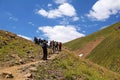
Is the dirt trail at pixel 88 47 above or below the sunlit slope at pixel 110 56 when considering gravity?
above

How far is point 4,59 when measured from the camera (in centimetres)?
2862

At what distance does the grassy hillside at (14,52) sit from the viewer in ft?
92.4

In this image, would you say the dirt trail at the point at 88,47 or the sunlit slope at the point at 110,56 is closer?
the sunlit slope at the point at 110,56

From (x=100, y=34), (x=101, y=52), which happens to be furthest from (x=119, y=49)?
(x=100, y=34)

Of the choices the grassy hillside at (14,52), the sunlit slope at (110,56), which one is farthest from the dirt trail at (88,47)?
the grassy hillside at (14,52)

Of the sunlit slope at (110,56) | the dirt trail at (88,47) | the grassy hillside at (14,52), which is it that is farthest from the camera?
the dirt trail at (88,47)

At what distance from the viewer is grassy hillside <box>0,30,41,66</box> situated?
28.2 meters

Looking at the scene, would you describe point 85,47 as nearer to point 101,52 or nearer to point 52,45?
point 101,52

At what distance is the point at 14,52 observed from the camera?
3228 centimetres

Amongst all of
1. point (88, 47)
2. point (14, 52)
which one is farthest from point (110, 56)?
point (14, 52)

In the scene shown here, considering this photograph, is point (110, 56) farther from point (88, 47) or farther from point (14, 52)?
point (14, 52)

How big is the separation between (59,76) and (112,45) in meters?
97.6

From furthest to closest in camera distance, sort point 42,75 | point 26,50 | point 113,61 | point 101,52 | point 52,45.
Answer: point 101,52
point 113,61
point 52,45
point 26,50
point 42,75

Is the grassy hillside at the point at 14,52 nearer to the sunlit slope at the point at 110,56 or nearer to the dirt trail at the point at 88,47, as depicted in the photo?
the sunlit slope at the point at 110,56
